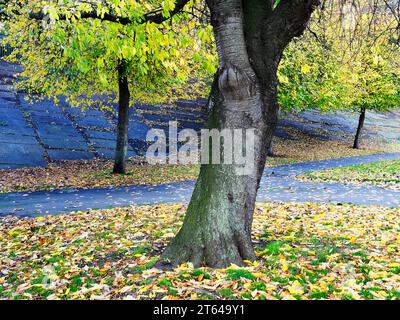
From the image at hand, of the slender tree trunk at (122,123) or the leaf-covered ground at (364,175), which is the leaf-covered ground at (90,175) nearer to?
the slender tree trunk at (122,123)

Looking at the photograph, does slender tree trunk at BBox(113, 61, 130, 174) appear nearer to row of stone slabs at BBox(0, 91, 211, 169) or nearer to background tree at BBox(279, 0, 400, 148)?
row of stone slabs at BBox(0, 91, 211, 169)

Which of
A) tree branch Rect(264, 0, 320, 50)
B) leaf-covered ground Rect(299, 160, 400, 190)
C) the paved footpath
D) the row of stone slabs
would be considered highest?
tree branch Rect(264, 0, 320, 50)

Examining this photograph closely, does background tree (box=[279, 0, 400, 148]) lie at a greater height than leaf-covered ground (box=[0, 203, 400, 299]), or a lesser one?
greater

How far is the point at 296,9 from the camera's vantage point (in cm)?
531

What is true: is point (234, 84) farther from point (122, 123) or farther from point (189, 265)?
point (122, 123)

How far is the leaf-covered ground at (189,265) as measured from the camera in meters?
4.49

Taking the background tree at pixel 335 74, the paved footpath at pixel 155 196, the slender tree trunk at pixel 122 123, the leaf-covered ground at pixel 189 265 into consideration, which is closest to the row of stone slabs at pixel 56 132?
the slender tree trunk at pixel 122 123

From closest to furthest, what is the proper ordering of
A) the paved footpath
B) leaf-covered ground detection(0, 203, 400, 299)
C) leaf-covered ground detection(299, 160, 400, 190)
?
leaf-covered ground detection(0, 203, 400, 299), the paved footpath, leaf-covered ground detection(299, 160, 400, 190)

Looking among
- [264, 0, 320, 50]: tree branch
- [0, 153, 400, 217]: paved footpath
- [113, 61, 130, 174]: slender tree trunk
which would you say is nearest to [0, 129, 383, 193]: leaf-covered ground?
[113, 61, 130, 174]: slender tree trunk

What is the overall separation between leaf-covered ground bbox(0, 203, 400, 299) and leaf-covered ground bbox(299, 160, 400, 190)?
5.89m

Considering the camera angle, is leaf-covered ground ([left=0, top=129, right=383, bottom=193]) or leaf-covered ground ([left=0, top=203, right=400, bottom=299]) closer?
leaf-covered ground ([left=0, top=203, right=400, bottom=299])

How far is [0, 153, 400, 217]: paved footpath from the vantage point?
10820mm

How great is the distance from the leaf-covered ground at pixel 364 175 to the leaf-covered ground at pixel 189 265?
19.3ft

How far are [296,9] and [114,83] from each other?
11551 mm
